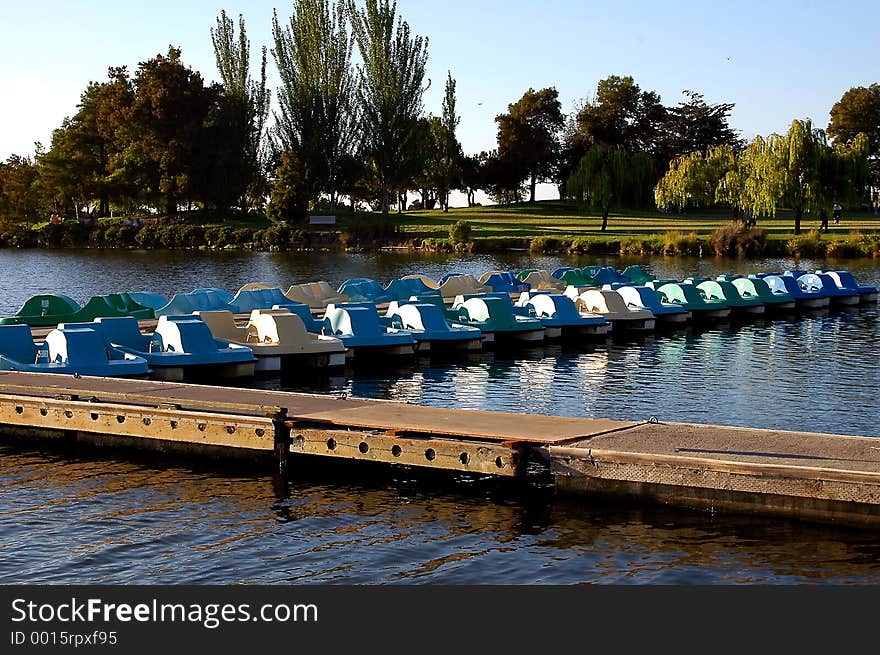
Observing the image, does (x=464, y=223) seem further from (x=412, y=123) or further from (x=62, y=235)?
(x=62, y=235)

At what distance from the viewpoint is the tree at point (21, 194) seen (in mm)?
119375

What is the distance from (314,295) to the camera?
39.5 m

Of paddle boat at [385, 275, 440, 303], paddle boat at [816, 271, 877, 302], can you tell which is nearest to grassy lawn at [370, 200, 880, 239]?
paddle boat at [816, 271, 877, 302]

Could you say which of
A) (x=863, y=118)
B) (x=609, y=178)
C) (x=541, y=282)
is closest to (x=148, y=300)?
(x=541, y=282)

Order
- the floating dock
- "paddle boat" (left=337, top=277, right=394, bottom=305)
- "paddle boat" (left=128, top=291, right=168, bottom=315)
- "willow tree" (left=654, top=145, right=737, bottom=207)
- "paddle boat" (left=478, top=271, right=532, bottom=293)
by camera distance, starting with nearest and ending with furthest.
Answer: the floating dock
"paddle boat" (left=128, top=291, right=168, bottom=315)
"paddle boat" (left=337, top=277, right=394, bottom=305)
"paddle boat" (left=478, top=271, right=532, bottom=293)
"willow tree" (left=654, top=145, right=737, bottom=207)

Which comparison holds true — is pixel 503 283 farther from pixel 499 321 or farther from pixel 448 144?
pixel 448 144

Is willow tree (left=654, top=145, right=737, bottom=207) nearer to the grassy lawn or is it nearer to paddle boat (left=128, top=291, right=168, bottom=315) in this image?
the grassy lawn

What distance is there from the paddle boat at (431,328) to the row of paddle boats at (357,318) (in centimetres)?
4

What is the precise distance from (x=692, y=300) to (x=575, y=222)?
58.5 metres

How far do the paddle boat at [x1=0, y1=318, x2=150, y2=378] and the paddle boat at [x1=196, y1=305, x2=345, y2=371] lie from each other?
382 centimetres

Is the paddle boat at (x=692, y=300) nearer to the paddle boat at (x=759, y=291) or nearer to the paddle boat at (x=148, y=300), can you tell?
the paddle boat at (x=759, y=291)

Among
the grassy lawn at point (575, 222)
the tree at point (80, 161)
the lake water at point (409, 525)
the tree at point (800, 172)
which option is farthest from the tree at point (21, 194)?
the lake water at point (409, 525)

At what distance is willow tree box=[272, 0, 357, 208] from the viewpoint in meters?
104

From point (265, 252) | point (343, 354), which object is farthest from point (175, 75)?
point (343, 354)
